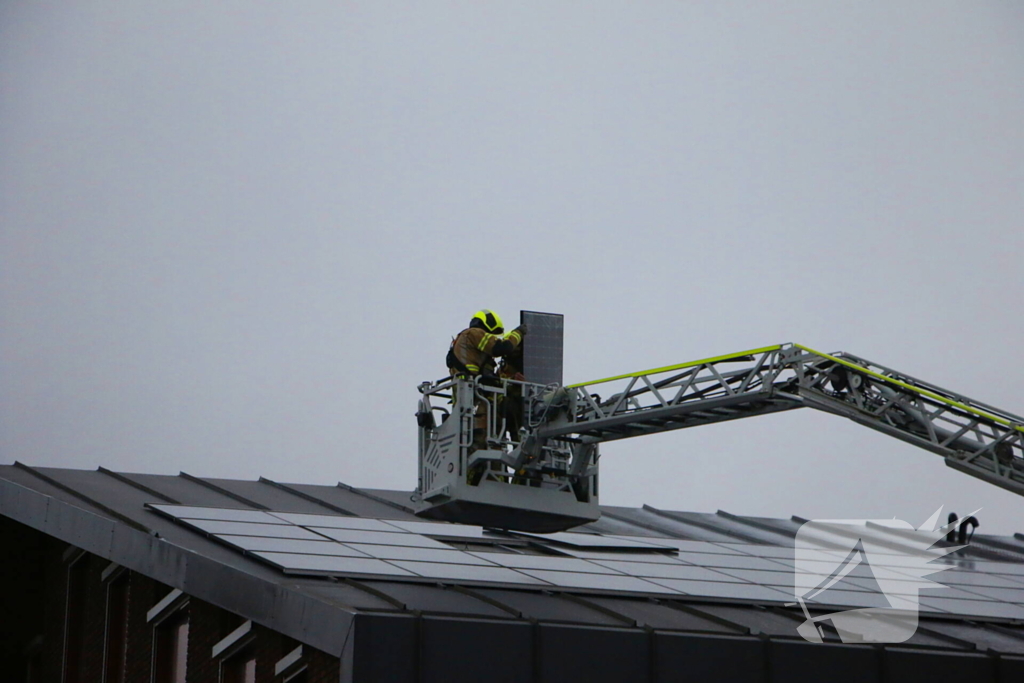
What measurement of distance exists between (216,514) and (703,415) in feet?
31.7

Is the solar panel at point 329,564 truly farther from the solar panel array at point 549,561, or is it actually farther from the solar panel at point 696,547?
the solar panel at point 696,547

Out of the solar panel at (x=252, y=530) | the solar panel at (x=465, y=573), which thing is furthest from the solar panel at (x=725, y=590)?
the solar panel at (x=252, y=530)

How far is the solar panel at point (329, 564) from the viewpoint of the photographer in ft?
65.8

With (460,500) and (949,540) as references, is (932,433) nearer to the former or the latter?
(460,500)

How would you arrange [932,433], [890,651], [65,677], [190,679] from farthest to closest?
1. [65,677]
2. [190,679]
3. [890,651]
4. [932,433]

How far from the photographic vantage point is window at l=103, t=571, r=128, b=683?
24.7 meters

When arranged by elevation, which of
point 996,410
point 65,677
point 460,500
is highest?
point 996,410

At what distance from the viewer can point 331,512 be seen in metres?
28.1

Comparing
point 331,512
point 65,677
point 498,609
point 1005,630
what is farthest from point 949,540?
point 65,677

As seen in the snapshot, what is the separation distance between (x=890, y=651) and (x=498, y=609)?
6333 millimetres

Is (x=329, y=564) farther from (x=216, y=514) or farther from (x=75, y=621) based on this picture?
(x=75, y=621)

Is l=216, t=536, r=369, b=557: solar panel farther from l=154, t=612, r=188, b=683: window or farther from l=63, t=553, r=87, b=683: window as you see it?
l=63, t=553, r=87, b=683: window

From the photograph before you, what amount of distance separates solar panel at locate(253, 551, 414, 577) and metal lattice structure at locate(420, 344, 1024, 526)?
5.24 ft

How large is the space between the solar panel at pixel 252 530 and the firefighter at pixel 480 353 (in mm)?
3724
